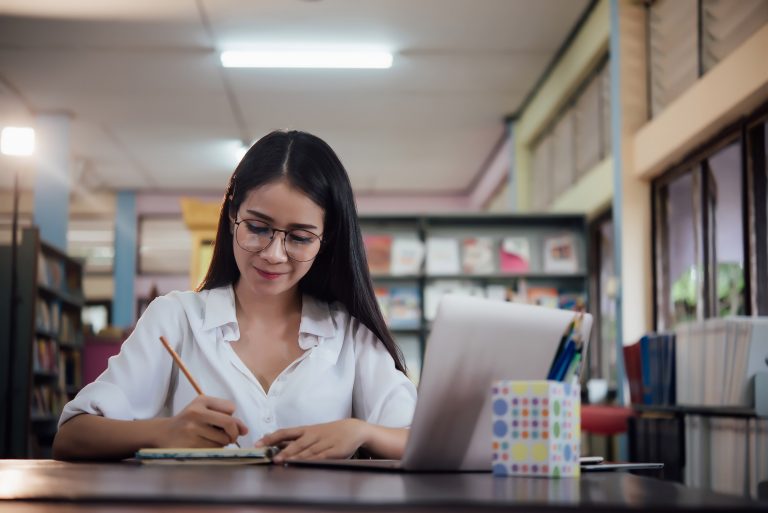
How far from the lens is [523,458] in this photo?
122 centimetres

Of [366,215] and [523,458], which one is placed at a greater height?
[366,215]

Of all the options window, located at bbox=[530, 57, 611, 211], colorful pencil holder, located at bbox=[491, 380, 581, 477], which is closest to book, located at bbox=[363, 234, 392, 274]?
window, located at bbox=[530, 57, 611, 211]

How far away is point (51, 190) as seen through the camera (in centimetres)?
830

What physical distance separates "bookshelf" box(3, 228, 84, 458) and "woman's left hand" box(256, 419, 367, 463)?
4631mm

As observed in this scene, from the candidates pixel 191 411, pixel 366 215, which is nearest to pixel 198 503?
pixel 191 411

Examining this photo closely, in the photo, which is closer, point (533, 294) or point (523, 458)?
point (523, 458)

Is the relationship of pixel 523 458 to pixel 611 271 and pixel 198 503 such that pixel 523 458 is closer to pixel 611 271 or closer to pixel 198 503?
pixel 198 503

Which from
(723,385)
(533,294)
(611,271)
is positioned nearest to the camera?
(723,385)

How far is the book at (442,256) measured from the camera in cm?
708

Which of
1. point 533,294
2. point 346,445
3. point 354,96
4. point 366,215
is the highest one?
point 354,96

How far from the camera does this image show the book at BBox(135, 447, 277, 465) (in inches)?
55.4

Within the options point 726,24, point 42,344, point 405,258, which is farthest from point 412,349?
point 726,24

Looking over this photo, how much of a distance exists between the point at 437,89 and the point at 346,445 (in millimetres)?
6534

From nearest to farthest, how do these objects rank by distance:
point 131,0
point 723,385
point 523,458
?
point 523,458 < point 723,385 < point 131,0
